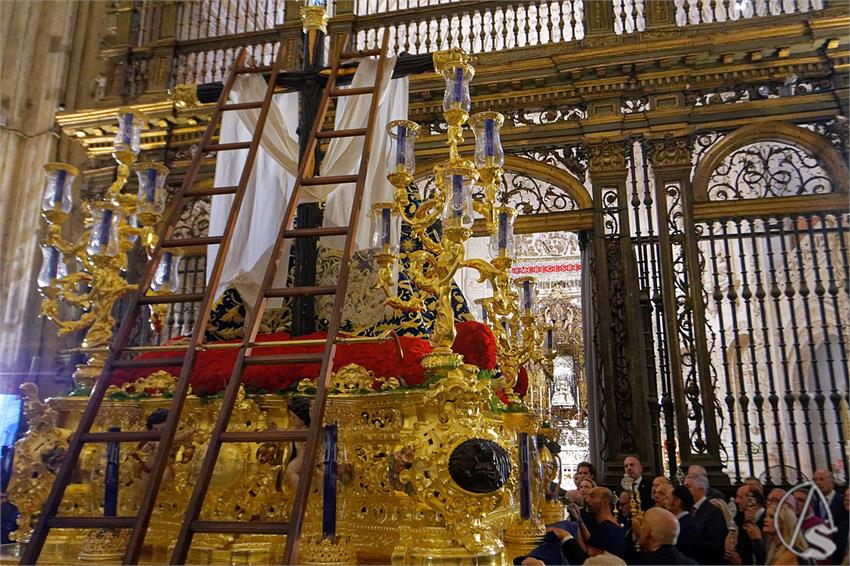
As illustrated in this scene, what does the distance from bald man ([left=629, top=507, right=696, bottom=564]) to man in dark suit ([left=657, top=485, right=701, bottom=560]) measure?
570 mm

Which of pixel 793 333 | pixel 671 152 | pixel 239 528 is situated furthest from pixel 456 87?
pixel 793 333

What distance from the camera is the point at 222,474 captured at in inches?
107

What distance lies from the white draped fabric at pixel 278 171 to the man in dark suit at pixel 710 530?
219cm

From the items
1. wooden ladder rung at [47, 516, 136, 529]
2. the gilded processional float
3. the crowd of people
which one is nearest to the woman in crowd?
the crowd of people

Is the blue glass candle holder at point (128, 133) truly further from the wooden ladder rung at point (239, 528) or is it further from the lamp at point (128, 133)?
the wooden ladder rung at point (239, 528)

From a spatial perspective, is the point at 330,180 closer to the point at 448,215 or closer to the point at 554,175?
the point at 448,215

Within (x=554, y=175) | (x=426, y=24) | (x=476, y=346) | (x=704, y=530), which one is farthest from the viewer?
(x=426, y=24)

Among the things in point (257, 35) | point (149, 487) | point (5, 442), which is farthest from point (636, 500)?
point (257, 35)

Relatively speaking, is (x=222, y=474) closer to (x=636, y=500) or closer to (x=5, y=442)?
(x=636, y=500)

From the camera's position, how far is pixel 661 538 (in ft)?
7.28

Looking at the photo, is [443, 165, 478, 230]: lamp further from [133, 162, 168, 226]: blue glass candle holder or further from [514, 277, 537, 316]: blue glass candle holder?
[133, 162, 168, 226]: blue glass candle holder

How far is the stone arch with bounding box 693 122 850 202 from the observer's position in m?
5.64

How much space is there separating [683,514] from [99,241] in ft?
10.7

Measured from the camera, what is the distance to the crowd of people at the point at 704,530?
4.15ft
